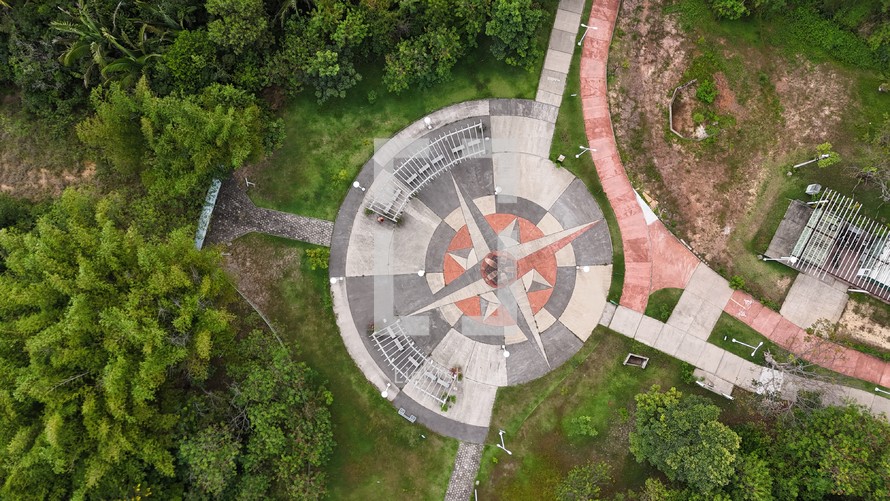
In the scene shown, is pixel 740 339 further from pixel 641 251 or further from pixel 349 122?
pixel 349 122

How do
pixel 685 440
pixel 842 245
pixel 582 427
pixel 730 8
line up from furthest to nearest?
1. pixel 730 8
2. pixel 582 427
3. pixel 842 245
4. pixel 685 440

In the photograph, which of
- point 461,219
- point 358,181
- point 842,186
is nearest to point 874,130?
point 842,186

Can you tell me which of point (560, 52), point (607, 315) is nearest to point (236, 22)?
point (560, 52)

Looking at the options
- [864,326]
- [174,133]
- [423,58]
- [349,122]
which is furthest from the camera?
[349,122]

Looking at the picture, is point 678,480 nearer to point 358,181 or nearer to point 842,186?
point 842,186

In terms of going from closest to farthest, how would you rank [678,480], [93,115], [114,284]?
[114,284] < [678,480] < [93,115]

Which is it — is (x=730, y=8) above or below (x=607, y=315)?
above

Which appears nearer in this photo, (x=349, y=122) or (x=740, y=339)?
(x=740, y=339)

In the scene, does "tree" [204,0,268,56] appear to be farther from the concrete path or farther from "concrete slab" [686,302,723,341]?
"concrete slab" [686,302,723,341]
